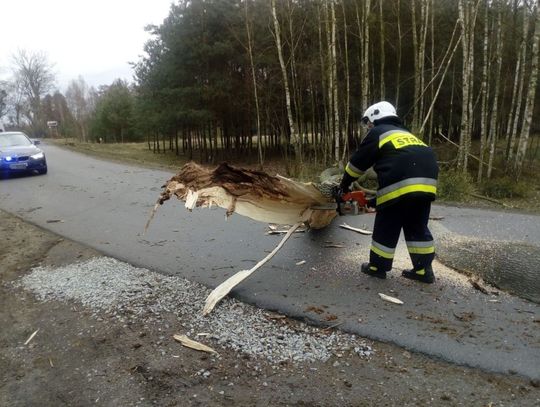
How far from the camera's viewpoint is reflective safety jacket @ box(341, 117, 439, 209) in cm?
400

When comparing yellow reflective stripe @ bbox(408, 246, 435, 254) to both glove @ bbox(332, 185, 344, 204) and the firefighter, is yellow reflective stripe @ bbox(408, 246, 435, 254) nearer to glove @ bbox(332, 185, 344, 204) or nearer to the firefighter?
the firefighter

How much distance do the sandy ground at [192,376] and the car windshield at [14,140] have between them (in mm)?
12485

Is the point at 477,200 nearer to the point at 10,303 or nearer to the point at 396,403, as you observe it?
the point at 396,403

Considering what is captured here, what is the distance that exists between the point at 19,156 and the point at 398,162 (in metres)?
12.9

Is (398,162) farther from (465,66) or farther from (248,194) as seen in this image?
(465,66)

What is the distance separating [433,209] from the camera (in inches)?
300

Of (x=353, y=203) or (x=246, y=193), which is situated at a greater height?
(x=246, y=193)

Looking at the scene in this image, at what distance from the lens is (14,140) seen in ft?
46.6

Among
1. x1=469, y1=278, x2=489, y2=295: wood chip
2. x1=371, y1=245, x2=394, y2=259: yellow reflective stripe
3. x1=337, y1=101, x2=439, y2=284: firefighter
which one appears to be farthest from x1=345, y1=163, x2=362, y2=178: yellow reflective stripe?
x1=469, y1=278, x2=489, y2=295: wood chip

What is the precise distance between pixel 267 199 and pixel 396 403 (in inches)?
124

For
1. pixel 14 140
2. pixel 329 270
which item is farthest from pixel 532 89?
pixel 14 140

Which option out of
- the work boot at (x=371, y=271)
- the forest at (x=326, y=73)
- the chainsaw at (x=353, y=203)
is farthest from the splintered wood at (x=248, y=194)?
the forest at (x=326, y=73)

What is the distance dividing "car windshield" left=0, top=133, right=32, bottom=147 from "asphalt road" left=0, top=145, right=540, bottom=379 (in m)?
5.37

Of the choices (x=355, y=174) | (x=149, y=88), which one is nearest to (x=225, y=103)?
(x=149, y=88)
